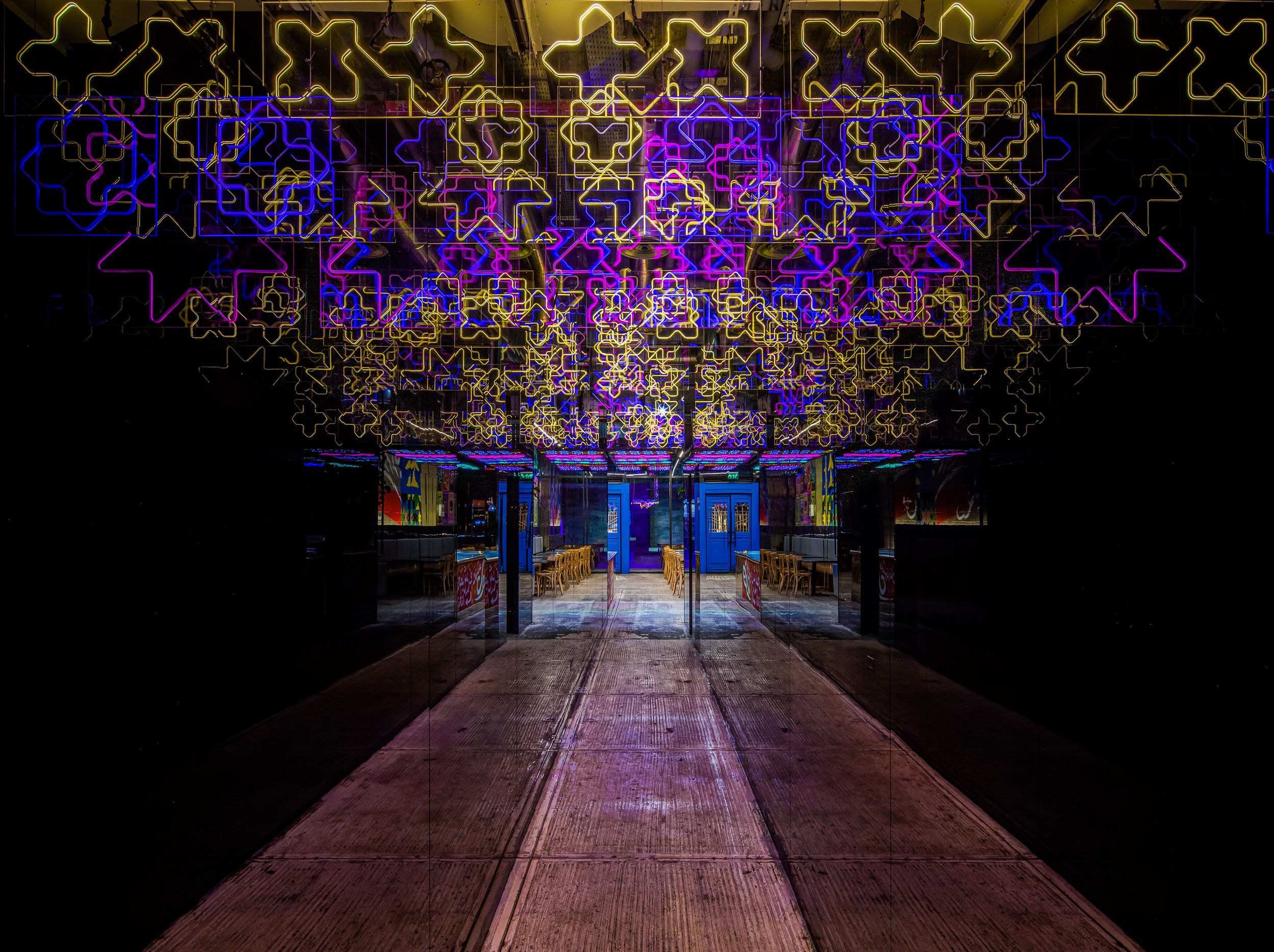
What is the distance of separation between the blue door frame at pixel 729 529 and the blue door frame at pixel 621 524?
92.8 inches

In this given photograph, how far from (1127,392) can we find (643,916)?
397 centimetres

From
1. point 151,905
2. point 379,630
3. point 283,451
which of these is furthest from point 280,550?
point 151,905

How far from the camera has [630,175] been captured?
11.6 feet

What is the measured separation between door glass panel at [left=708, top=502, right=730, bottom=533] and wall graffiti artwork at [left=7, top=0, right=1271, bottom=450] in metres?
11.1

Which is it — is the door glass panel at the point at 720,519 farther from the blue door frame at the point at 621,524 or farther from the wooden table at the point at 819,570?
the wooden table at the point at 819,570

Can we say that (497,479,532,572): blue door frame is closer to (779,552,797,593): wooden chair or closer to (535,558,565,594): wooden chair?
(535,558,565,594): wooden chair

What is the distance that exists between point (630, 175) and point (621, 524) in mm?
15672

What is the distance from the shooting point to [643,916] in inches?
99.0

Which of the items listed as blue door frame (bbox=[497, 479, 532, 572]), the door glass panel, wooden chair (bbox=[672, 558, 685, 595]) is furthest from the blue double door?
the door glass panel

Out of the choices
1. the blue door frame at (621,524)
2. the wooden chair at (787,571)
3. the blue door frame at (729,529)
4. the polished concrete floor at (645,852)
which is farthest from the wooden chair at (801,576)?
the polished concrete floor at (645,852)

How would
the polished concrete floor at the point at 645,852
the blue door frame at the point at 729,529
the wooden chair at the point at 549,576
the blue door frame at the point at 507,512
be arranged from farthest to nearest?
the blue door frame at the point at 729,529
the wooden chair at the point at 549,576
the blue door frame at the point at 507,512
the polished concrete floor at the point at 645,852

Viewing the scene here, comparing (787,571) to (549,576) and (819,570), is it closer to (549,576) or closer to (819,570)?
(819,570)

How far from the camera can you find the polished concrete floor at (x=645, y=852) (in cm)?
244

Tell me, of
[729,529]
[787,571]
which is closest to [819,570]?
[787,571]
